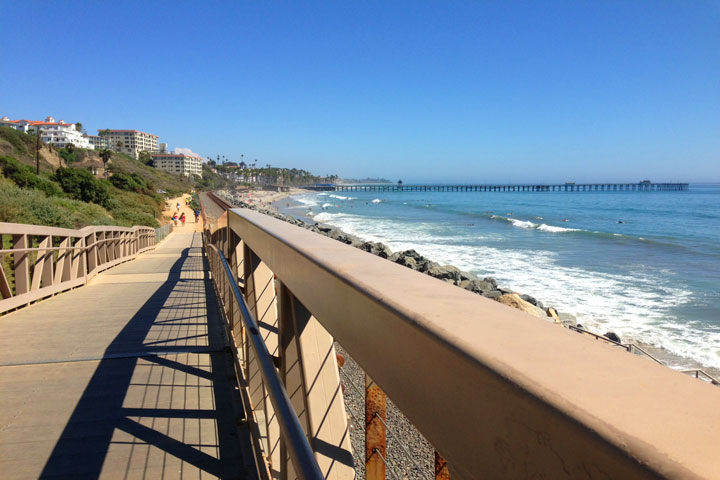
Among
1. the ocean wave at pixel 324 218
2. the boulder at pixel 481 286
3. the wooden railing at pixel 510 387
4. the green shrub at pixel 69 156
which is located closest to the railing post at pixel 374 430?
the wooden railing at pixel 510 387

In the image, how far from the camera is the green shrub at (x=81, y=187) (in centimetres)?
3131

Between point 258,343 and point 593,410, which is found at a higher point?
point 593,410

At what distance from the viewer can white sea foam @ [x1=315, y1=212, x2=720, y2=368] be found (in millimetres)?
11266

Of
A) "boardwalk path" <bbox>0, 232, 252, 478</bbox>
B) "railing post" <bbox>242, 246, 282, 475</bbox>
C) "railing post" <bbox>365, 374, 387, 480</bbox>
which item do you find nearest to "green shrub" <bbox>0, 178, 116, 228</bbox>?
"boardwalk path" <bbox>0, 232, 252, 478</bbox>

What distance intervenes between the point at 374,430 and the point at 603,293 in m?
15.9

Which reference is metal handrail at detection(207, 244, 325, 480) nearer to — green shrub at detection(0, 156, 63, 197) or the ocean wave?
green shrub at detection(0, 156, 63, 197)

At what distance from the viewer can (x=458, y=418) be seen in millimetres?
697

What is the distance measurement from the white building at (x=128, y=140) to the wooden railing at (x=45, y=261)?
14936cm

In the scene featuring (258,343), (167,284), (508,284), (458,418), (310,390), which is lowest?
(508,284)

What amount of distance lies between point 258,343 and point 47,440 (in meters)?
2.13

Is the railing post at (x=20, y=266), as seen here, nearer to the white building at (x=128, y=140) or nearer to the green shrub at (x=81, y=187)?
the green shrub at (x=81, y=187)

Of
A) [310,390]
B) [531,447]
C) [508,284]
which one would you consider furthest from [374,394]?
[508,284]

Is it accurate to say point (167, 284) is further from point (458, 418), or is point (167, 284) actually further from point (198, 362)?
point (458, 418)

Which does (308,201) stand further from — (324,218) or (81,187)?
(81,187)
